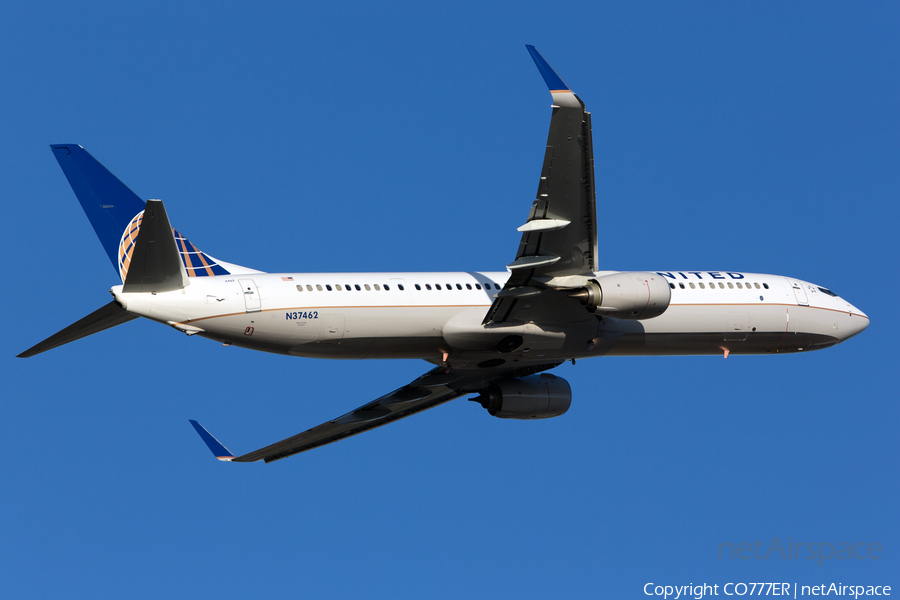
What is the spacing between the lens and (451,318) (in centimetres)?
2777

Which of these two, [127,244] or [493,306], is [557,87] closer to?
[493,306]

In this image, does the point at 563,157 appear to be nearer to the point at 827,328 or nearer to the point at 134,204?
the point at 134,204

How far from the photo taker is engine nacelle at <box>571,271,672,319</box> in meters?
26.4

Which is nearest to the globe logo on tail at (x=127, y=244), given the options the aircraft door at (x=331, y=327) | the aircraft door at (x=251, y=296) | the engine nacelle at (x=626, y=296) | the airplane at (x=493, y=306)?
the airplane at (x=493, y=306)

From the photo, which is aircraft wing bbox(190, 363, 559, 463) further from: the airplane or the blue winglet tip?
the blue winglet tip

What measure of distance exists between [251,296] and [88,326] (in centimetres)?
383

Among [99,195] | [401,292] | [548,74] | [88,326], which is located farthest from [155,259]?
[548,74]

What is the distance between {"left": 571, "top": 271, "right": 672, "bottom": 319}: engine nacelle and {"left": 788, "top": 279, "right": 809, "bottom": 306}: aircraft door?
7.23 meters

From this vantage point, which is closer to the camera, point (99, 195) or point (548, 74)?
point (548, 74)

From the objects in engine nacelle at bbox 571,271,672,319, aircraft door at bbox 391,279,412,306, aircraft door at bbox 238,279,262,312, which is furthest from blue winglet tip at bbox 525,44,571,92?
aircraft door at bbox 238,279,262,312

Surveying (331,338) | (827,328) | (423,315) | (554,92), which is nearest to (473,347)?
(423,315)

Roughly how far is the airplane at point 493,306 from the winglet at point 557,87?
3cm

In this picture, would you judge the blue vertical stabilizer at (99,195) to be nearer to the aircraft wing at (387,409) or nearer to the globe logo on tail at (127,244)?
the globe logo on tail at (127,244)

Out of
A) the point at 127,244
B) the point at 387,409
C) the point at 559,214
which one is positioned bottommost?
the point at 387,409
